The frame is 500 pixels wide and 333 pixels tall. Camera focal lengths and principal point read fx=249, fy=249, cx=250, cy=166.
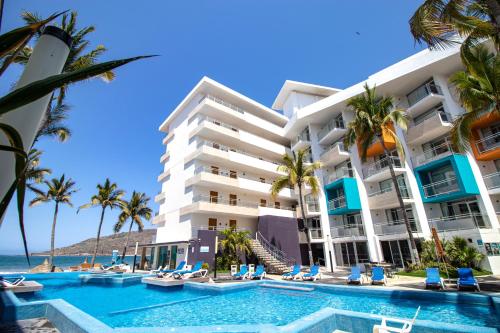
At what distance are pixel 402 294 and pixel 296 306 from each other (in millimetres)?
4676

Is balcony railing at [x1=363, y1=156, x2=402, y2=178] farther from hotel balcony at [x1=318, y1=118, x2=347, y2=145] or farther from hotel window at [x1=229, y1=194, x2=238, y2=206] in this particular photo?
hotel window at [x1=229, y1=194, x2=238, y2=206]

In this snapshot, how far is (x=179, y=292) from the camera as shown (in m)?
15.1

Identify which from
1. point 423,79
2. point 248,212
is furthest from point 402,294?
point 423,79

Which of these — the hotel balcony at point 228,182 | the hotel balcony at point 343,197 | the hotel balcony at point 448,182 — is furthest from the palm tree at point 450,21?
the hotel balcony at point 228,182

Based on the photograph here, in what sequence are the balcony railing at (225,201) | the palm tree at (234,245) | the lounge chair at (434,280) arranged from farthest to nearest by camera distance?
the balcony railing at (225,201)
the palm tree at (234,245)
the lounge chair at (434,280)

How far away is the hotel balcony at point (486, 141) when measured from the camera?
57.4 feet

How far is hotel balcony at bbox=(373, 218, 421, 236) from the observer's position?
19.8 meters

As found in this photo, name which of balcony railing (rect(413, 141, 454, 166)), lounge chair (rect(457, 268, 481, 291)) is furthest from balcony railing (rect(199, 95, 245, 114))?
lounge chair (rect(457, 268, 481, 291))

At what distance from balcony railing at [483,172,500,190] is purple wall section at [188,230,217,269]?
69.4 feet

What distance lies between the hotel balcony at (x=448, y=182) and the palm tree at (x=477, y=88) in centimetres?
777

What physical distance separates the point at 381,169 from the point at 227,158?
50.2 feet

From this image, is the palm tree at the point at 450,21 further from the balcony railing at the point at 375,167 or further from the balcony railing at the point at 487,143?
the balcony railing at the point at 375,167

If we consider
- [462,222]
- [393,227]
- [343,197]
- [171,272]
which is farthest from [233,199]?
[462,222]

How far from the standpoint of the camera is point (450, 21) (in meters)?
8.13
